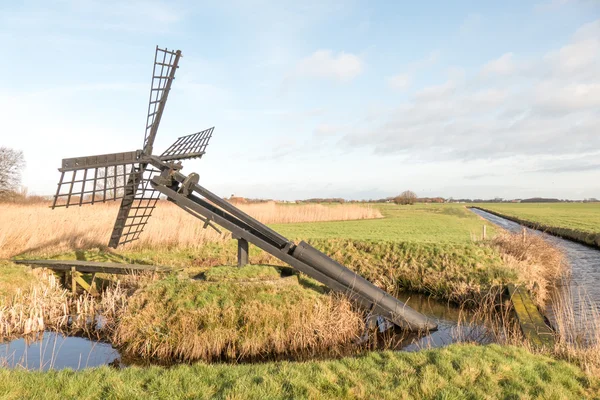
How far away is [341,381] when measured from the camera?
6.57 meters

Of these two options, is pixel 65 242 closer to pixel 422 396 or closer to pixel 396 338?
pixel 396 338

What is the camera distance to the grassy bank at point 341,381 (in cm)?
597

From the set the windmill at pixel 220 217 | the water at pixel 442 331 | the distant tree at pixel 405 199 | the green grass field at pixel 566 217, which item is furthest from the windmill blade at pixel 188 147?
the distant tree at pixel 405 199

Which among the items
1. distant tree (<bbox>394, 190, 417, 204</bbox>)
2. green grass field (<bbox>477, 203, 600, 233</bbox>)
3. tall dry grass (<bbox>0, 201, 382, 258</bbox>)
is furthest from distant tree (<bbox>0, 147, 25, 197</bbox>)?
distant tree (<bbox>394, 190, 417, 204</bbox>)

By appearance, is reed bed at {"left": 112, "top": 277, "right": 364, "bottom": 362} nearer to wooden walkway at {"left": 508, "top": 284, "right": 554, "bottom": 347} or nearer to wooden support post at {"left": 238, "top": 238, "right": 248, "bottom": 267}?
wooden support post at {"left": 238, "top": 238, "right": 248, "bottom": 267}

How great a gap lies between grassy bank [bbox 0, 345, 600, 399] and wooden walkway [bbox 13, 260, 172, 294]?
709cm

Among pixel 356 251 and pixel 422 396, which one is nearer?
pixel 422 396

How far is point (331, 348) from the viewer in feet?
32.3

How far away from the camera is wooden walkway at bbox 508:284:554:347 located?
29.1 ft

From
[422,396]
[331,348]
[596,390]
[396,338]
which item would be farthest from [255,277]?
[596,390]

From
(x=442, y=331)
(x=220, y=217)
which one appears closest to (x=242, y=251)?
(x=220, y=217)

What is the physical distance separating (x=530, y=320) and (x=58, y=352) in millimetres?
12500

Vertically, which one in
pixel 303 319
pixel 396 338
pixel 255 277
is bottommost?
pixel 396 338

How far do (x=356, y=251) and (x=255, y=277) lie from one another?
9372 millimetres
